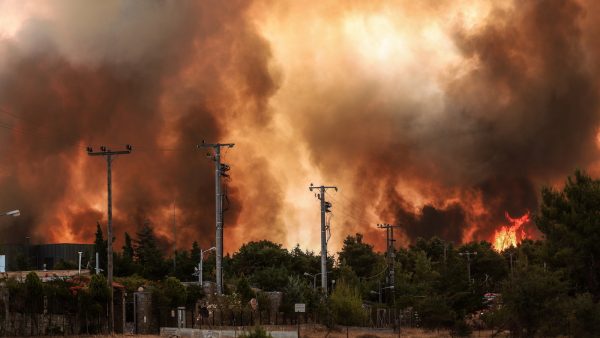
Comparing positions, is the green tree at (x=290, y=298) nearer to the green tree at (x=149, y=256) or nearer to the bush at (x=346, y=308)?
the bush at (x=346, y=308)

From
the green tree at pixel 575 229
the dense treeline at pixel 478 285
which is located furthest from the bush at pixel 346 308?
the green tree at pixel 575 229

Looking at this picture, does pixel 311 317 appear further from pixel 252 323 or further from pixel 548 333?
pixel 548 333

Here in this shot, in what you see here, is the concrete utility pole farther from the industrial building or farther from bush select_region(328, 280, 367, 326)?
the industrial building

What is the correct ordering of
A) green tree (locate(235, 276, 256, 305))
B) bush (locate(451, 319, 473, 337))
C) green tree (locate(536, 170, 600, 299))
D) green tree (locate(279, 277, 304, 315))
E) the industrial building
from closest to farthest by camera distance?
green tree (locate(536, 170, 600, 299)), bush (locate(451, 319, 473, 337)), green tree (locate(235, 276, 256, 305)), green tree (locate(279, 277, 304, 315)), the industrial building

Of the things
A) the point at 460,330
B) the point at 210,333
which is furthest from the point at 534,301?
the point at 210,333

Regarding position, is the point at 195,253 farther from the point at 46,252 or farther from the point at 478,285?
the point at 478,285

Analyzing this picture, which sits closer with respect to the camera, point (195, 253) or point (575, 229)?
point (575, 229)

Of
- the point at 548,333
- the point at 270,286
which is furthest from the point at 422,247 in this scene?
the point at 548,333

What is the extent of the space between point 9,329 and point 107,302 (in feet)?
30.4

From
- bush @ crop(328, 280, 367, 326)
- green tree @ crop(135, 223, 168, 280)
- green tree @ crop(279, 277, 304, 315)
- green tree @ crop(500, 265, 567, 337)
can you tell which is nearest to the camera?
green tree @ crop(500, 265, 567, 337)

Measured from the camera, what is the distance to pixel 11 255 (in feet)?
500

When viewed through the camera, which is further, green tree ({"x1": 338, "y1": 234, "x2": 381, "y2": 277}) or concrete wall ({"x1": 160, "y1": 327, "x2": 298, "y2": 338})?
green tree ({"x1": 338, "y1": 234, "x2": 381, "y2": 277})

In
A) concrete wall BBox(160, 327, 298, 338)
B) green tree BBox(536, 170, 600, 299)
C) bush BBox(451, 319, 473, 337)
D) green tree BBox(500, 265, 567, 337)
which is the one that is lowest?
bush BBox(451, 319, 473, 337)

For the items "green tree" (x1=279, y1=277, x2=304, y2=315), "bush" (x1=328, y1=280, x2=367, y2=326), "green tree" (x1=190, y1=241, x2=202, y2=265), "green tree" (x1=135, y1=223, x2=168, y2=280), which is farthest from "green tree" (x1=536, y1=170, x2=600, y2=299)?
"green tree" (x1=190, y1=241, x2=202, y2=265)
